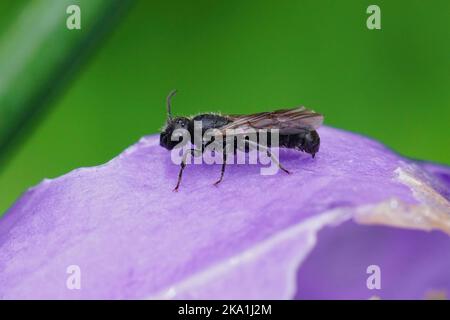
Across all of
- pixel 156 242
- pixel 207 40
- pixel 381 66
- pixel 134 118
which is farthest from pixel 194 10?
pixel 156 242

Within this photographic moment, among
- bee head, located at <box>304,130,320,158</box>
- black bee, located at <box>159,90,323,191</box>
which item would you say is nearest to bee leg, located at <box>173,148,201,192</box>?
black bee, located at <box>159,90,323,191</box>

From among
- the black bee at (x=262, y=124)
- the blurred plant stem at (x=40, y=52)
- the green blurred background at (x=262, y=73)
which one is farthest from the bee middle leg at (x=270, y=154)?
the green blurred background at (x=262, y=73)

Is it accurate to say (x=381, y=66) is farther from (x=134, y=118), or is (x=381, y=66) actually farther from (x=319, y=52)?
(x=134, y=118)

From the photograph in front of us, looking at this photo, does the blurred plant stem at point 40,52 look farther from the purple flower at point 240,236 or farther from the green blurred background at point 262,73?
the green blurred background at point 262,73

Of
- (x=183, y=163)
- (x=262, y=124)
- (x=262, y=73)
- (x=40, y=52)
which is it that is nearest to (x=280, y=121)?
(x=262, y=124)

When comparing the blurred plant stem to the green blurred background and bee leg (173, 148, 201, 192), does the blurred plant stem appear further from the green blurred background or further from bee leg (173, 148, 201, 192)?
the green blurred background

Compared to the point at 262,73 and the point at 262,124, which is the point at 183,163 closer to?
the point at 262,124
